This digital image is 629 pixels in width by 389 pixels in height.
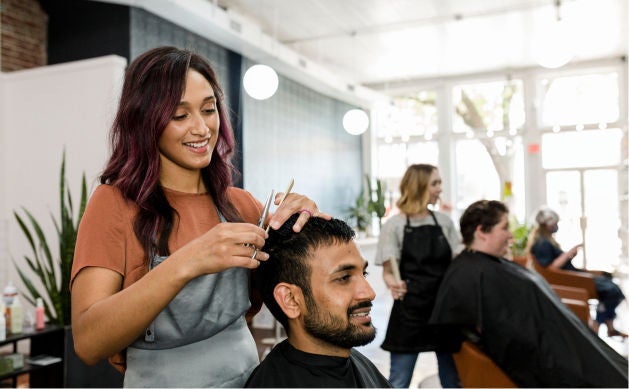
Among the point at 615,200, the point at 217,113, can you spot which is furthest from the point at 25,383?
the point at 615,200

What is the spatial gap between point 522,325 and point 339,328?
1.45m

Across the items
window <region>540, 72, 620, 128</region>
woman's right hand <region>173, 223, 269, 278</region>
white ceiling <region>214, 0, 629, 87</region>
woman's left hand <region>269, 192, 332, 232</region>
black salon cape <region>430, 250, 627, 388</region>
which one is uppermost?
white ceiling <region>214, 0, 629, 87</region>

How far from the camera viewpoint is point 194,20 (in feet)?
16.1

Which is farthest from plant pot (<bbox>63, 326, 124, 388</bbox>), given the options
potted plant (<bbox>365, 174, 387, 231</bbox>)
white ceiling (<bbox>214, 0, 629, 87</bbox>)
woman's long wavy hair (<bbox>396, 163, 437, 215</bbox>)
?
potted plant (<bbox>365, 174, 387, 231</bbox>)

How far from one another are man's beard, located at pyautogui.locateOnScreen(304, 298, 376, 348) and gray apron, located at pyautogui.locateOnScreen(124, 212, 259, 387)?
176 millimetres

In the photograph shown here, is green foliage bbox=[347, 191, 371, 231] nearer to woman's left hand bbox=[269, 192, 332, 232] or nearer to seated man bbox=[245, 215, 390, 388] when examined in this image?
seated man bbox=[245, 215, 390, 388]

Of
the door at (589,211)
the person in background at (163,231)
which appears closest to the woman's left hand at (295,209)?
the person in background at (163,231)

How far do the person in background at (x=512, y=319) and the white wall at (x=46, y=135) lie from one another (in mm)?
3125

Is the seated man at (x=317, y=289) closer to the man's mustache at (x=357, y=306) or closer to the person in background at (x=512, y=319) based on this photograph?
the man's mustache at (x=357, y=306)

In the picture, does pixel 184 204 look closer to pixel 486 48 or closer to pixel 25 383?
pixel 25 383

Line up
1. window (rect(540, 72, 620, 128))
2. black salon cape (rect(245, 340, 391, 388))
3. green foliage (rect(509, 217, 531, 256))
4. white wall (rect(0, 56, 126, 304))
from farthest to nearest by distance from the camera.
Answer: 1. window (rect(540, 72, 620, 128))
2. green foliage (rect(509, 217, 531, 256))
3. white wall (rect(0, 56, 126, 304))
4. black salon cape (rect(245, 340, 391, 388))

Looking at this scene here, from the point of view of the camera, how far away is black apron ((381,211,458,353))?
8.94 feet

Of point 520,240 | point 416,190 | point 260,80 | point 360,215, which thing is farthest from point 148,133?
point 360,215

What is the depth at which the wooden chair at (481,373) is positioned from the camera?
2146 millimetres
